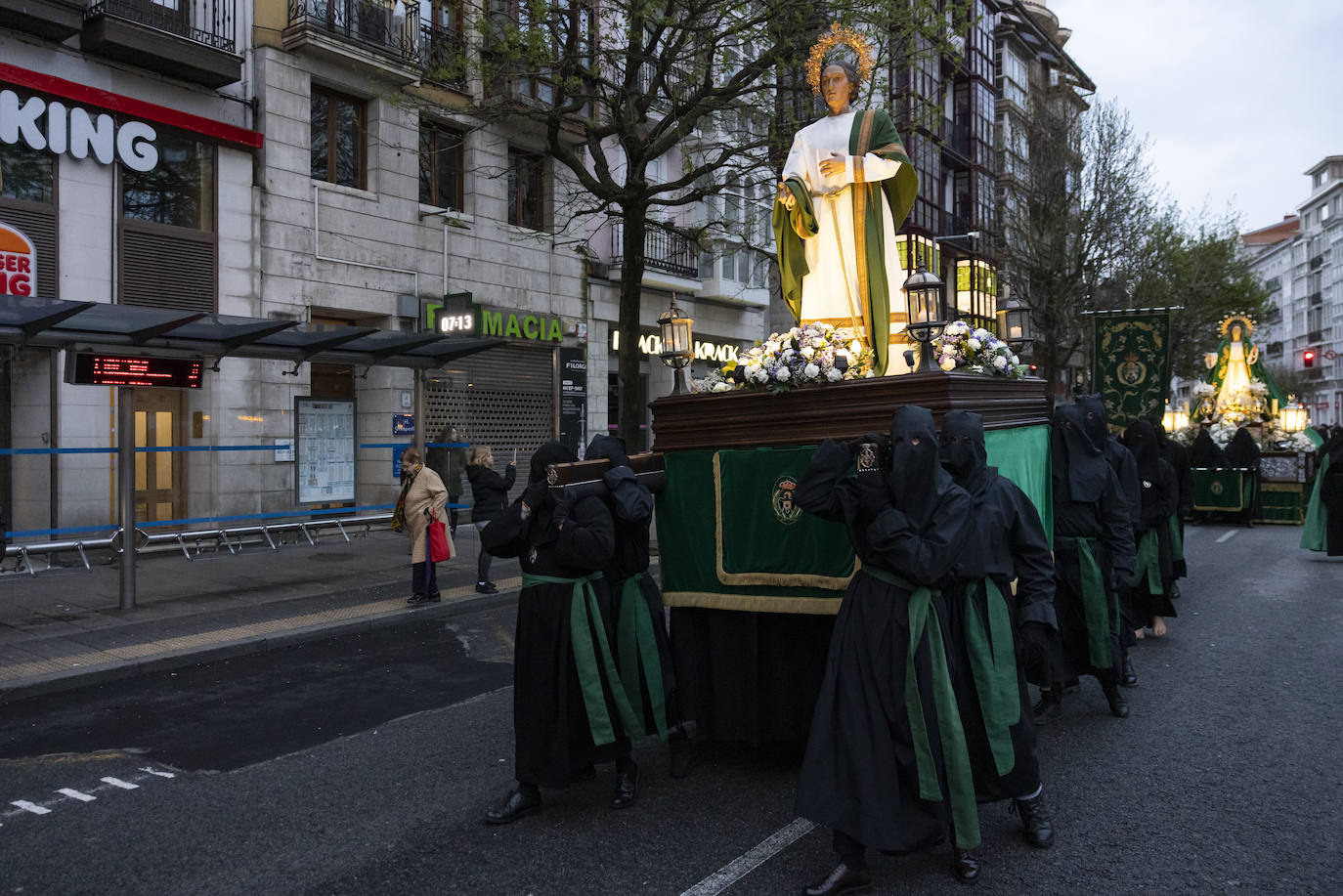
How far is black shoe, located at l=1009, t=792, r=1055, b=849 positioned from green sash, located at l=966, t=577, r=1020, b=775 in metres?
0.31

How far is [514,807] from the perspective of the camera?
4.60m

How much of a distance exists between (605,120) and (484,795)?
18.2 m

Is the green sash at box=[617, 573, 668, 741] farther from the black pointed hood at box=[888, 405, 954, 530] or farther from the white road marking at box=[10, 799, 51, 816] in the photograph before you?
the white road marking at box=[10, 799, 51, 816]

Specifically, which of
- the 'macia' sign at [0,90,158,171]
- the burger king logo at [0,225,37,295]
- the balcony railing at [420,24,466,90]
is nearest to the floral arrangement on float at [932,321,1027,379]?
the balcony railing at [420,24,466,90]

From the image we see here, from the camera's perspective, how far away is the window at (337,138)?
17188 mm

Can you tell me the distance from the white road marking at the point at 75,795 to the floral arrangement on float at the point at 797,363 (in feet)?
13.0

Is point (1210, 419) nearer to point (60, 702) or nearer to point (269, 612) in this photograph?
point (269, 612)

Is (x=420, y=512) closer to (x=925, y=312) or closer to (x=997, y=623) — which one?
(x=925, y=312)

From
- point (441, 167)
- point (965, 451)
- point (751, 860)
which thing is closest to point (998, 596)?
point (965, 451)

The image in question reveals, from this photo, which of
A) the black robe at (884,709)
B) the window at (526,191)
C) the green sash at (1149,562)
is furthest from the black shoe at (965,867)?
the window at (526,191)

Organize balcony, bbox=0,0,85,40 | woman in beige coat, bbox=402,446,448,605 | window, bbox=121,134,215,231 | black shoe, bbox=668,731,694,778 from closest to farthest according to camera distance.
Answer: black shoe, bbox=668,731,694,778, woman in beige coat, bbox=402,446,448,605, balcony, bbox=0,0,85,40, window, bbox=121,134,215,231

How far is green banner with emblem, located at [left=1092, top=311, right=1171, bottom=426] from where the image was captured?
47.3 feet

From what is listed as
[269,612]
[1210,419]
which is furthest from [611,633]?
[1210,419]

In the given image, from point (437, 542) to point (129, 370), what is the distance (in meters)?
3.51
